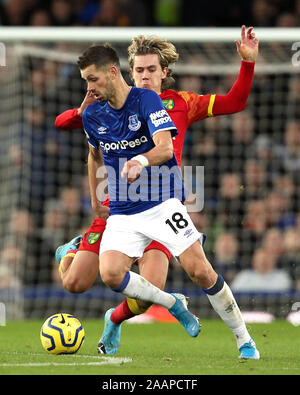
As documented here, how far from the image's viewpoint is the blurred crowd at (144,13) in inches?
516

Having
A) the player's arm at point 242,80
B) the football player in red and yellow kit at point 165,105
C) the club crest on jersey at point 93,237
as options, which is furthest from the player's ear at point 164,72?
the club crest on jersey at point 93,237

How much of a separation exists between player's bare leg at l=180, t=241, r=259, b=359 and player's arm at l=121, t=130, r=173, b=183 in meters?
0.69

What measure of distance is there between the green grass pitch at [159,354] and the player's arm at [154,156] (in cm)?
116

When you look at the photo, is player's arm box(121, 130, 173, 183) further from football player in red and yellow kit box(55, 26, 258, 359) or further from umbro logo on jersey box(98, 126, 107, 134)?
football player in red and yellow kit box(55, 26, 258, 359)

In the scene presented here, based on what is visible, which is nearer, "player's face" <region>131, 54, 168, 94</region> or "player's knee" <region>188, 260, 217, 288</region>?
"player's knee" <region>188, 260, 217, 288</region>

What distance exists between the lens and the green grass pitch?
205 inches

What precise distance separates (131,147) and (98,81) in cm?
51

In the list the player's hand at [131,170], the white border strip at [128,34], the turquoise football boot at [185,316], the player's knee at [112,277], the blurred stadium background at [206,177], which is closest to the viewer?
the player's hand at [131,170]

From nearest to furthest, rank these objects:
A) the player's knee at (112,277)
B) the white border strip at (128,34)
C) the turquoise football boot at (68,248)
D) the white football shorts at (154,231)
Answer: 1. the player's knee at (112,277)
2. the white football shorts at (154,231)
3. the turquoise football boot at (68,248)
4. the white border strip at (128,34)

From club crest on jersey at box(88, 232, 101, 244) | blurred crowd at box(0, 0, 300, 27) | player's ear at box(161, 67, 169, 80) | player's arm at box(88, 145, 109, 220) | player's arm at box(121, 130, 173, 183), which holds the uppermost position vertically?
blurred crowd at box(0, 0, 300, 27)

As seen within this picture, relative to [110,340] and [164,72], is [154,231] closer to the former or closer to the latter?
[110,340]

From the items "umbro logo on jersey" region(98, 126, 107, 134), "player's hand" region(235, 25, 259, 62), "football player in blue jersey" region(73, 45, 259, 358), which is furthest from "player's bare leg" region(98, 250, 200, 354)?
"player's hand" region(235, 25, 259, 62)

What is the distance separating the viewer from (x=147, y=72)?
264 inches

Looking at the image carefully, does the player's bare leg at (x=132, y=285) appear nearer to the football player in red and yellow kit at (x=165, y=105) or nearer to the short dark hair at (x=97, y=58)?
the football player in red and yellow kit at (x=165, y=105)
